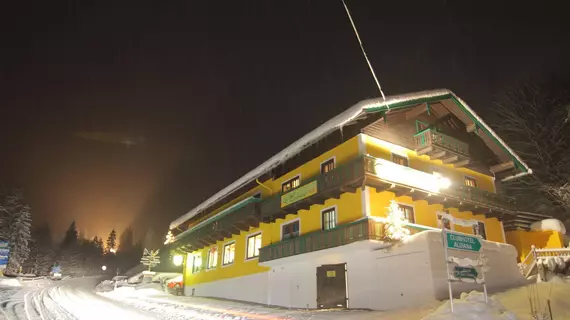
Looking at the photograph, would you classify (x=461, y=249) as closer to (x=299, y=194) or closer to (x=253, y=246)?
(x=299, y=194)

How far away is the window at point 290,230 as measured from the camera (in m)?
24.0

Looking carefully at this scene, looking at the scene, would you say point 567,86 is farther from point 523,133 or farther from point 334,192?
point 334,192

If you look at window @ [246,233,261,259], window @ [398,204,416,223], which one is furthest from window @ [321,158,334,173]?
window @ [246,233,261,259]

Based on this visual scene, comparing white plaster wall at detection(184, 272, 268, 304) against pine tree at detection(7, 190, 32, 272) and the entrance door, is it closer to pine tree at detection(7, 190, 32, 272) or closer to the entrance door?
the entrance door

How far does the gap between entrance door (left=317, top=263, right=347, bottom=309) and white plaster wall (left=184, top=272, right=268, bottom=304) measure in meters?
5.67

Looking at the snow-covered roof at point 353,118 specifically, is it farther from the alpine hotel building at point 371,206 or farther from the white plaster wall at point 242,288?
the white plaster wall at point 242,288

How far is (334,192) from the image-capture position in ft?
66.0

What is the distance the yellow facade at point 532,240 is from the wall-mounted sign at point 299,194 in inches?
648

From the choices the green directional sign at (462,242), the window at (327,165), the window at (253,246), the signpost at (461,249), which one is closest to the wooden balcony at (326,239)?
the window at (253,246)

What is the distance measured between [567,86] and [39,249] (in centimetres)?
10728

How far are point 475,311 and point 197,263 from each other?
32.8 meters

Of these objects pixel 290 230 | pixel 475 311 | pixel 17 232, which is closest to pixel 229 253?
pixel 290 230

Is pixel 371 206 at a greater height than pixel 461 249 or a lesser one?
greater

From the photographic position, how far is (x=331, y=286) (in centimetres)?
2034
